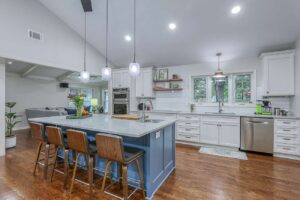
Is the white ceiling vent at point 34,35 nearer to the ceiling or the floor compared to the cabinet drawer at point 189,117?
nearer to the ceiling

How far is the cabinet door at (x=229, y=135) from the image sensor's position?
147 inches

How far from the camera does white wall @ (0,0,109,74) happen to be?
3.24 meters

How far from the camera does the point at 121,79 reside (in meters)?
5.54

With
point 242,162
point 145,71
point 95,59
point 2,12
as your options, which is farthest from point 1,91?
point 242,162

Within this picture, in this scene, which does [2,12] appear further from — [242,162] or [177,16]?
[242,162]

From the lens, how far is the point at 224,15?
3102 millimetres

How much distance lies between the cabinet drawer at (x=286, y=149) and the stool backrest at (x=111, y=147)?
11.8ft

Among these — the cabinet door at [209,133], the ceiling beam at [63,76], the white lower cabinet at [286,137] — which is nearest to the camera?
the white lower cabinet at [286,137]

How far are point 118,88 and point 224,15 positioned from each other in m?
3.86

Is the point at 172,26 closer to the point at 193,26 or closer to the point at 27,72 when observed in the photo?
the point at 193,26

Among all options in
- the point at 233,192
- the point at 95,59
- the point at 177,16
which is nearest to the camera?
the point at 233,192

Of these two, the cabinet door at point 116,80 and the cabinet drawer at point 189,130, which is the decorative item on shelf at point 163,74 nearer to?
the cabinet door at point 116,80

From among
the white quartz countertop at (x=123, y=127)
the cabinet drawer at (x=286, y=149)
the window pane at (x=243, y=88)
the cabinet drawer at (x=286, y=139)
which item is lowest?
the cabinet drawer at (x=286, y=149)

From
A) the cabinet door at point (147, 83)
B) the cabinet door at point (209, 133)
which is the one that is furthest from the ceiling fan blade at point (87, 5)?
the cabinet door at point (209, 133)
